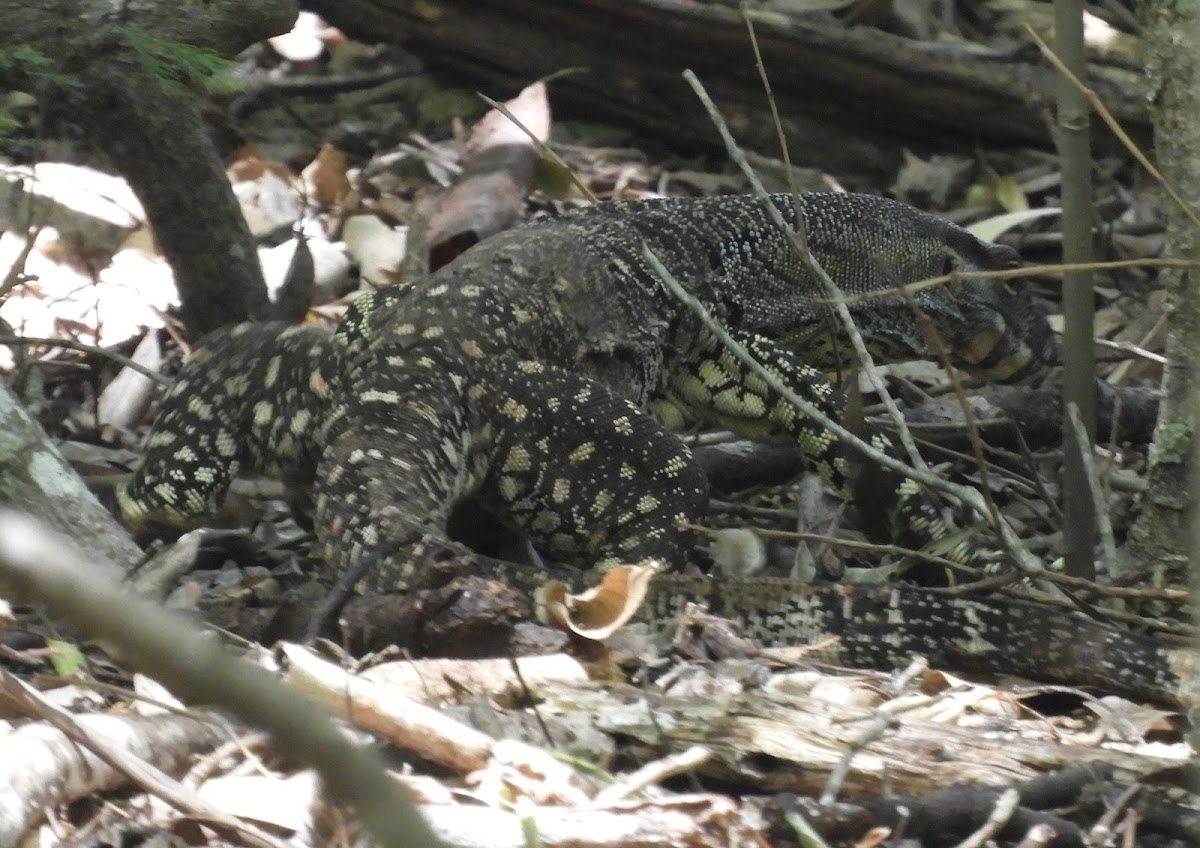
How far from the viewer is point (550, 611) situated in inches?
135

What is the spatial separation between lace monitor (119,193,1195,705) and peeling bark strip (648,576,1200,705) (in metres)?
0.01

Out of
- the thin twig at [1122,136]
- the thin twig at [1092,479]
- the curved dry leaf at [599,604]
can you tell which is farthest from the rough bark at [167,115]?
the thin twig at [1092,479]

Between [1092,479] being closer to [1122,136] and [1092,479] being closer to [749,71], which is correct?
[1122,136]

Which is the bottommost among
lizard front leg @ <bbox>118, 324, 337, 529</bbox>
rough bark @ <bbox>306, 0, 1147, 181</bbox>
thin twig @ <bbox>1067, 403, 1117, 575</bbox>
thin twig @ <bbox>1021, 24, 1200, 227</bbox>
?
lizard front leg @ <bbox>118, 324, 337, 529</bbox>

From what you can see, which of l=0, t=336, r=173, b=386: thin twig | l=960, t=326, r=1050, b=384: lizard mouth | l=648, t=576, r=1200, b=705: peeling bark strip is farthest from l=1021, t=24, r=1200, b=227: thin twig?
l=0, t=336, r=173, b=386: thin twig

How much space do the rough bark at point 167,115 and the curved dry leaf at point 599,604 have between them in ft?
7.44

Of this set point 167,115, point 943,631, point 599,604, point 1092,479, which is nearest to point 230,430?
point 167,115

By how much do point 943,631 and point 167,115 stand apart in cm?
325

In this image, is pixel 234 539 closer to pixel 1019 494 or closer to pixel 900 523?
pixel 900 523

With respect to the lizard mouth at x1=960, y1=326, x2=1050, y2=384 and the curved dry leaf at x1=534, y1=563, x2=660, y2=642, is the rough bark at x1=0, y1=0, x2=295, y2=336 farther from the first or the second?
the lizard mouth at x1=960, y1=326, x2=1050, y2=384

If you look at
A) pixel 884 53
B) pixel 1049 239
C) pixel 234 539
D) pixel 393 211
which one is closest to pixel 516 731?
pixel 234 539

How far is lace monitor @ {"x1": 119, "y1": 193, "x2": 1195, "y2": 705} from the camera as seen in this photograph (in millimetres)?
4051

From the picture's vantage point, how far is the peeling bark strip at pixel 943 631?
11.0 feet

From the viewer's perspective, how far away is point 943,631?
358 cm
